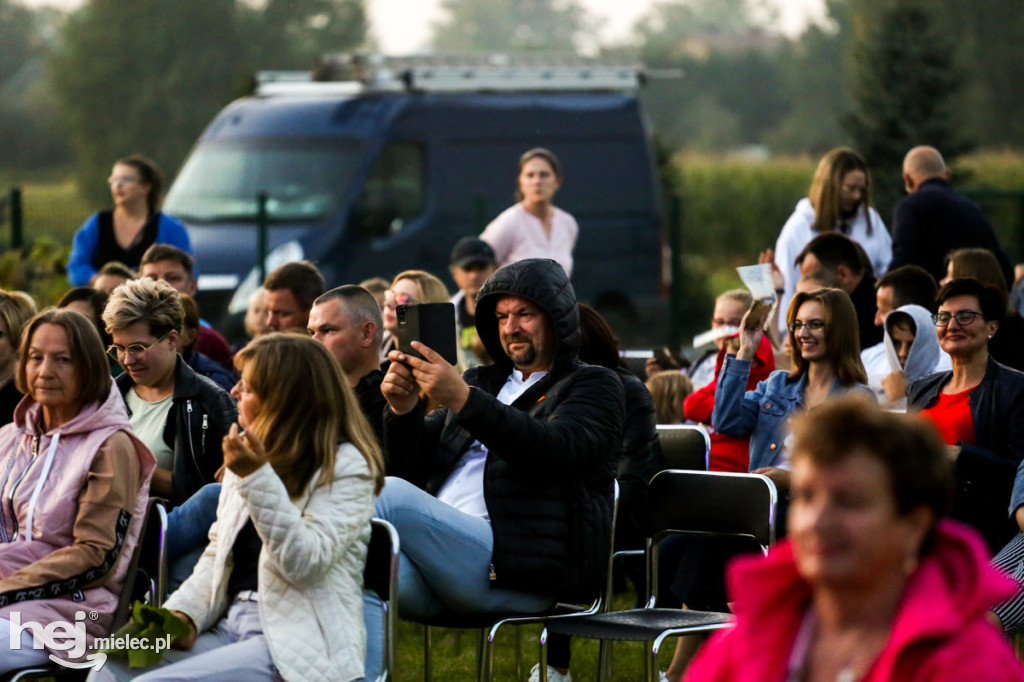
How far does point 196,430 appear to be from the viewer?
4.77 metres

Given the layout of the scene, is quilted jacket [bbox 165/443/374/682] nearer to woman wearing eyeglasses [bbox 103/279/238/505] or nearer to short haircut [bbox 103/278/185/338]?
woman wearing eyeglasses [bbox 103/279/238/505]

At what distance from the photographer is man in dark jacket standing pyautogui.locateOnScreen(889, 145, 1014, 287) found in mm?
7840

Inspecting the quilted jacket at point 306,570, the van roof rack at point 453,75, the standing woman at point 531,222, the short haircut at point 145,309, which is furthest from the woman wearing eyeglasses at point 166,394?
the van roof rack at point 453,75

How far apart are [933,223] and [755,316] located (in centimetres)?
Result: 264

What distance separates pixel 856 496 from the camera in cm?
222

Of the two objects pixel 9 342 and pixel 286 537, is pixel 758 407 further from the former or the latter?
pixel 9 342

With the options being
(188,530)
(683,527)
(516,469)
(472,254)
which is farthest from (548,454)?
(472,254)

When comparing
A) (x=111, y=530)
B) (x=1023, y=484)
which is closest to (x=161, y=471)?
(x=111, y=530)

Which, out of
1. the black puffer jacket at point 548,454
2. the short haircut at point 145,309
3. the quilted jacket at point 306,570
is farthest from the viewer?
the short haircut at point 145,309

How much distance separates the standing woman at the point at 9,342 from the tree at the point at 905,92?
1986 centimetres

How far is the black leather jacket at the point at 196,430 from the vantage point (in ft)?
15.7

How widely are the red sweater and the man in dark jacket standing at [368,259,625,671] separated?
45.7 inches

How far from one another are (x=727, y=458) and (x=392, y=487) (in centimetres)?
175

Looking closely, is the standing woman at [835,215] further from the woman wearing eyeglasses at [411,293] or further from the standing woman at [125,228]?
the standing woman at [125,228]
